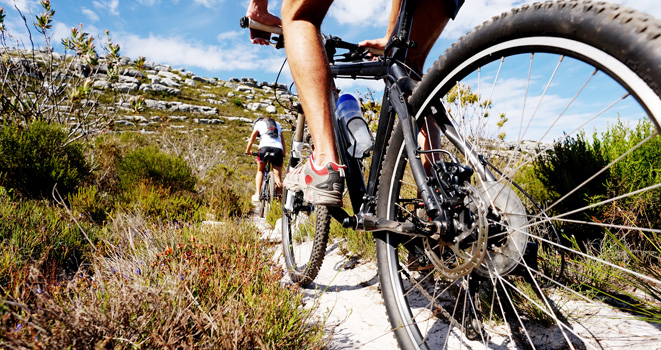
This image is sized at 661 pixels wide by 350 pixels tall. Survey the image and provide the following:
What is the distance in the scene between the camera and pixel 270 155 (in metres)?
6.87

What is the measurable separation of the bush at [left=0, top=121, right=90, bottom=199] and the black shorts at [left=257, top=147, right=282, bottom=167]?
11.2ft

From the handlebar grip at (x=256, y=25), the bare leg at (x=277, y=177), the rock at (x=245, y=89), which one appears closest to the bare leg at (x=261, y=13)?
the handlebar grip at (x=256, y=25)

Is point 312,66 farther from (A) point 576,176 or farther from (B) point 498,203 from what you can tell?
(A) point 576,176

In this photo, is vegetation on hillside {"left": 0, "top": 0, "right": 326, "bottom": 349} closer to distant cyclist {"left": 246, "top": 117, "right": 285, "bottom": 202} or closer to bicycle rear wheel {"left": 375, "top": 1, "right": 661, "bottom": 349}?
bicycle rear wheel {"left": 375, "top": 1, "right": 661, "bottom": 349}

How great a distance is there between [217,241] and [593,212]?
2.64 meters

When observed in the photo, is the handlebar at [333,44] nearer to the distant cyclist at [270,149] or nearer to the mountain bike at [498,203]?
the mountain bike at [498,203]

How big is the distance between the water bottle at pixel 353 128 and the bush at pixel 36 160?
3.62 meters

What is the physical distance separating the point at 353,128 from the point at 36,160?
386 cm

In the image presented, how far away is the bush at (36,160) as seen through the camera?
3.41 m

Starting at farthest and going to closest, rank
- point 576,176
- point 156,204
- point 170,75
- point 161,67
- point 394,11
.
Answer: point 161,67, point 170,75, point 156,204, point 576,176, point 394,11

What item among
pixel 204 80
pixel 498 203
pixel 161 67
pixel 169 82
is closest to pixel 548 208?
pixel 498 203

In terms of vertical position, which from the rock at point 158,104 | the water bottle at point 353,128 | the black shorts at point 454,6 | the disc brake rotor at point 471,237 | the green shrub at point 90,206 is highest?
the rock at point 158,104

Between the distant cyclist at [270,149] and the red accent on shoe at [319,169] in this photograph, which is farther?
the distant cyclist at [270,149]

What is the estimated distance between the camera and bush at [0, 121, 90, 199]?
341 centimetres
